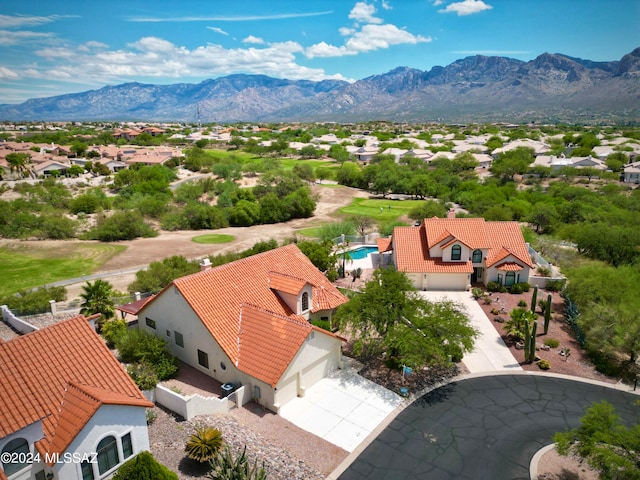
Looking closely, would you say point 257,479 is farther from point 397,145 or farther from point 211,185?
point 397,145

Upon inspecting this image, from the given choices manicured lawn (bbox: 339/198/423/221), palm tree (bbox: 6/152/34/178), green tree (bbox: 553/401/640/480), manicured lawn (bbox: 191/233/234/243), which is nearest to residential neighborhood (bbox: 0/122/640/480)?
manicured lawn (bbox: 191/233/234/243)

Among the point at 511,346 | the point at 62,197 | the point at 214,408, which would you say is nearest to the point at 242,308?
the point at 214,408

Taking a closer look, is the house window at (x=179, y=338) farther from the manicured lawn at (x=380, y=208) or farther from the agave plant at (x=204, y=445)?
the manicured lawn at (x=380, y=208)

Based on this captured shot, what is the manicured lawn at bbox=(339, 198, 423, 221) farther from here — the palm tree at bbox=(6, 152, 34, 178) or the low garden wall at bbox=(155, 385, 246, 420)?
the palm tree at bbox=(6, 152, 34, 178)

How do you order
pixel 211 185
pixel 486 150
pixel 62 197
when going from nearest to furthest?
pixel 62 197
pixel 211 185
pixel 486 150

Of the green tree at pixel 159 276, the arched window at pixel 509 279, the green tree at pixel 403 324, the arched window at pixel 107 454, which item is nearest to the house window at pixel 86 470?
the arched window at pixel 107 454

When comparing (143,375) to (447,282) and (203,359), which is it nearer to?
(203,359)
